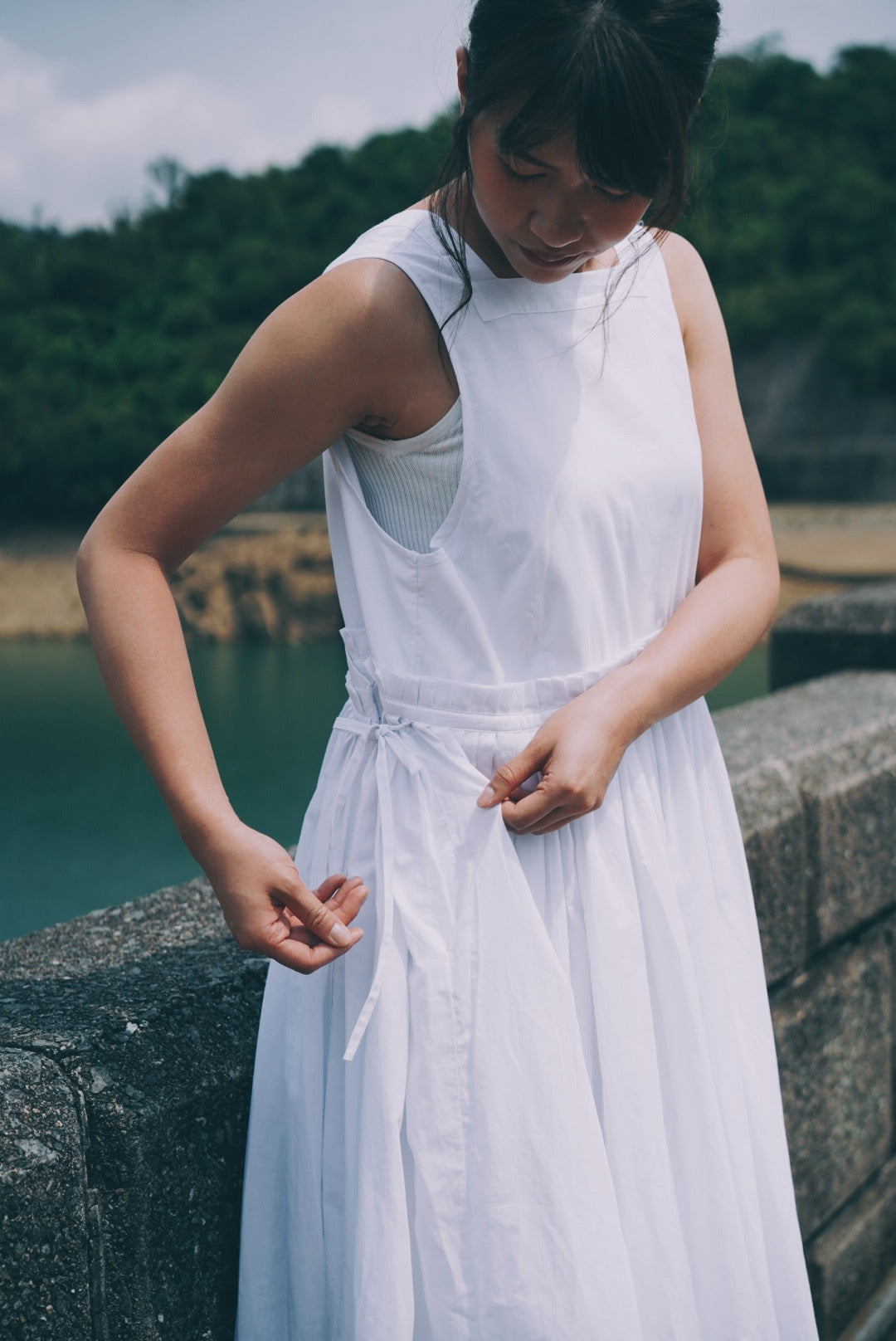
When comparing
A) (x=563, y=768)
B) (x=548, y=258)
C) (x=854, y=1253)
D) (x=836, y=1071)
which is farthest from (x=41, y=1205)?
(x=854, y=1253)

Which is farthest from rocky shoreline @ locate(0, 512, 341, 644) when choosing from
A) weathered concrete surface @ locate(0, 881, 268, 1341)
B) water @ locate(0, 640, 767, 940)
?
weathered concrete surface @ locate(0, 881, 268, 1341)

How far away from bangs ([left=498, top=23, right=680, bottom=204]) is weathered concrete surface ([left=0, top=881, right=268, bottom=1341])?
723 mm

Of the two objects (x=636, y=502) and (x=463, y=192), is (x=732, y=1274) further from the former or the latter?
(x=463, y=192)

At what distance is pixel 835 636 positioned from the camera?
267 centimetres

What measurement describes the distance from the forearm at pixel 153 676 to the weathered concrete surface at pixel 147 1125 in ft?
0.60

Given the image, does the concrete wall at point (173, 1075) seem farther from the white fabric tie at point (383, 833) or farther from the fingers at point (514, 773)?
the fingers at point (514, 773)

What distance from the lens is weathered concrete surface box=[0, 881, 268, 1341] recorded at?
32.8 inches

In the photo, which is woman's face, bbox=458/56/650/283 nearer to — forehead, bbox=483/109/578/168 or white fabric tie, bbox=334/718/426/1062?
forehead, bbox=483/109/578/168

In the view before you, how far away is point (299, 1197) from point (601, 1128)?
0.80ft

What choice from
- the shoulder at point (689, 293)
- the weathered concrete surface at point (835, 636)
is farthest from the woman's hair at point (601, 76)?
the weathered concrete surface at point (835, 636)

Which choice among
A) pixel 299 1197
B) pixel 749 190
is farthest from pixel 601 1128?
pixel 749 190

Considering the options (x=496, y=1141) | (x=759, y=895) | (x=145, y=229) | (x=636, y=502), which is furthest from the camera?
(x=145, y=229)

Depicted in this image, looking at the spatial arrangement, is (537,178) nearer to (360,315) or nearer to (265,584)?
(360,315)

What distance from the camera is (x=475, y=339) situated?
869 mm
